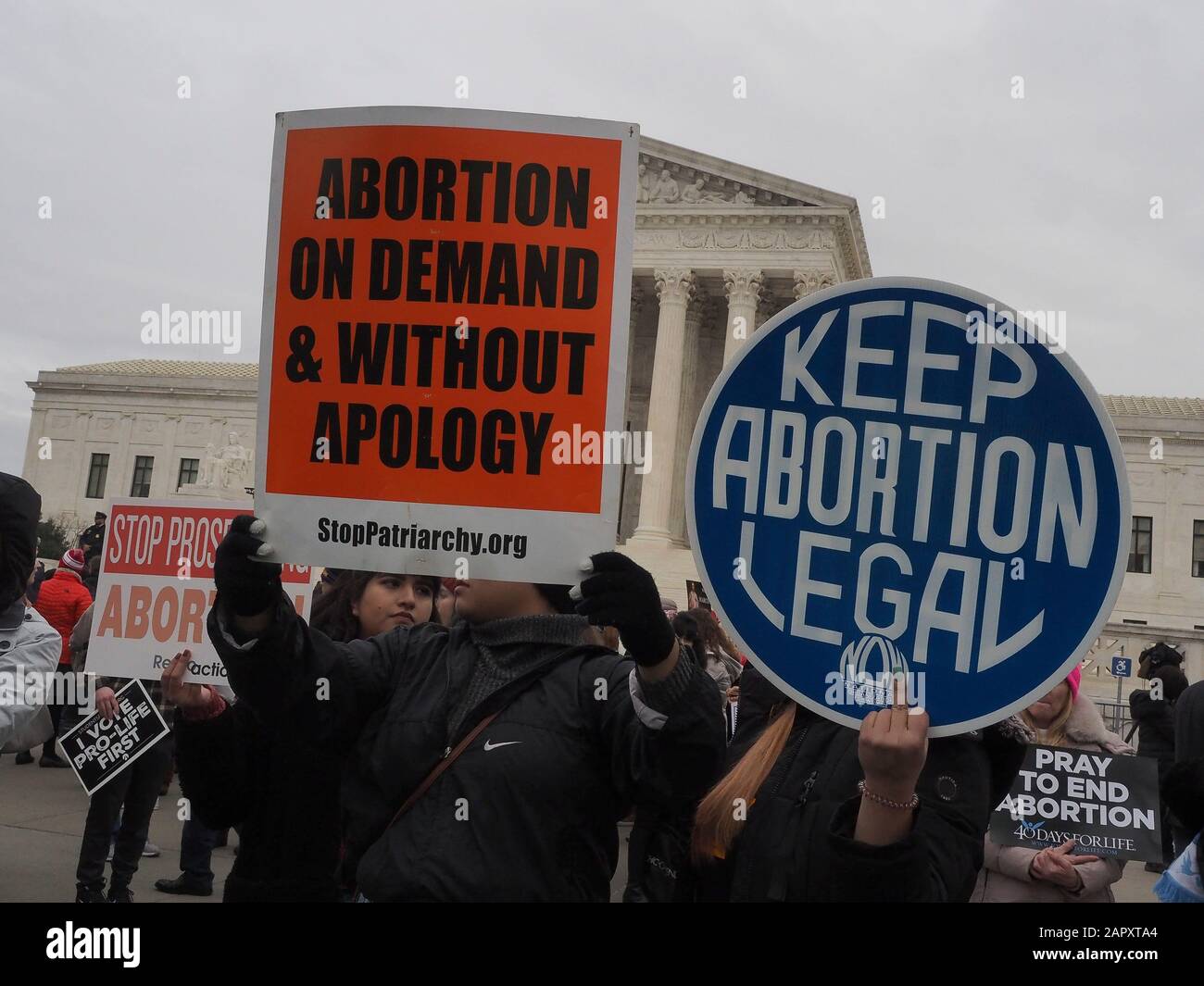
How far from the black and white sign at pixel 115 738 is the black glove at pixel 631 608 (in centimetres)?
367

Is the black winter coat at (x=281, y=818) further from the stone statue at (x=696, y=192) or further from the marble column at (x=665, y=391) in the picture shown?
the stone statue at (x=696, y=192)

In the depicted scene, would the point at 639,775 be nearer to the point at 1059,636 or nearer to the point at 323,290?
the point at 1059,636

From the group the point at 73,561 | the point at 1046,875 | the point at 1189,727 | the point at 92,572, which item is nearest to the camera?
the point at 1046,875

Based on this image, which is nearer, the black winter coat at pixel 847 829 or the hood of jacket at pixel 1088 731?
the black winter coat at pixel 847 829

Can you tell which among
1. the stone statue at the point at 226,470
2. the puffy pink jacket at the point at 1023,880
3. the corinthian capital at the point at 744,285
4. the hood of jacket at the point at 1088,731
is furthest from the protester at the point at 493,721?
the stone statue at the point at 226,470

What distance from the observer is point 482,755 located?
212cm

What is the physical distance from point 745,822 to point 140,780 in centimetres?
480

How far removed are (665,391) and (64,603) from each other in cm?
2896

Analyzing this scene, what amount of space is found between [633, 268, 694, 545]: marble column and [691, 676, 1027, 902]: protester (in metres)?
34.5

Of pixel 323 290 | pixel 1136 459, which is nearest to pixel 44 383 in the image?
pixel 1136 459

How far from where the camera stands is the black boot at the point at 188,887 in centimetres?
653

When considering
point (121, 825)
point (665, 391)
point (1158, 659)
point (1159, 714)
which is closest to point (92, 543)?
point (121, 825)

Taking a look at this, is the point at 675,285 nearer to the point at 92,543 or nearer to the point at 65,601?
the point at 92,543
